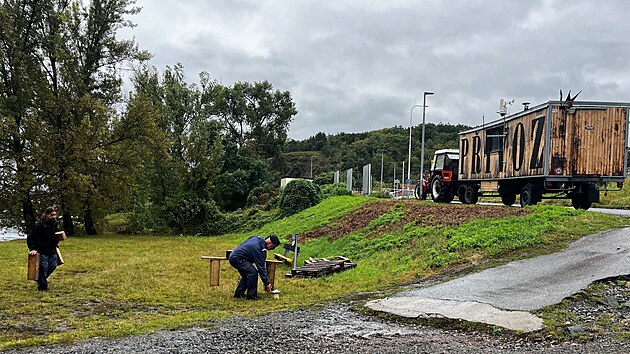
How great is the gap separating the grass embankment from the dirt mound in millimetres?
187

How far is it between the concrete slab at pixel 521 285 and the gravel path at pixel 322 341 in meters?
0.66

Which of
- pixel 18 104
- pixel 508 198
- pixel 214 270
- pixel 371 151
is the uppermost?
pixel 371 151

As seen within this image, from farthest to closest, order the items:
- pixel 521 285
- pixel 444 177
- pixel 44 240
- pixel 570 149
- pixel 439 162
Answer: pixel 439 162, pixel 444 177, pixel 570 149, pixel 44 240, pixel 521 285

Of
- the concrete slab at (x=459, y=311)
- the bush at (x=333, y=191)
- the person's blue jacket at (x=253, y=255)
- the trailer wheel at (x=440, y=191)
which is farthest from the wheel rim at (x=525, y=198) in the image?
the bush at (x=333, y=191)

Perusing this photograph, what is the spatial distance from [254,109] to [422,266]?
187 ft

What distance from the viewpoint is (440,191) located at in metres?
23.5

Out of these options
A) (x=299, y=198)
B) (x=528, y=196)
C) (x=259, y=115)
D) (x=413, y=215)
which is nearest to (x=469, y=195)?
(x=528, y=196)

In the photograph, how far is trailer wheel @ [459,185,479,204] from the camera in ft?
70.5

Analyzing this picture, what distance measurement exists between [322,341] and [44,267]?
24.4 ft

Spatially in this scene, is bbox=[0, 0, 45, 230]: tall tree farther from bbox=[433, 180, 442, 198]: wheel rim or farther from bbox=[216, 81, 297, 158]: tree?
bbox=[216, 81, 297, 158]: tree

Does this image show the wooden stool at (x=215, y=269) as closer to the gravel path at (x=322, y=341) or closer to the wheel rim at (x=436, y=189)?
the gravel path at (x=322, y=341)

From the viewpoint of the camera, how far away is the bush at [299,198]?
33.4 m

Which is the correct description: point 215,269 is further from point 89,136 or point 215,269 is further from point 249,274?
point 89,136

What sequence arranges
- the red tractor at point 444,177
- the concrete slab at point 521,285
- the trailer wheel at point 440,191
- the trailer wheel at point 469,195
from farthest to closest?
1. the trailer wheel at point 440,191
2. the red tractor at point 444,177
3. the trailer wheel at point 469,195
4. the concrete slab at point 521,285
